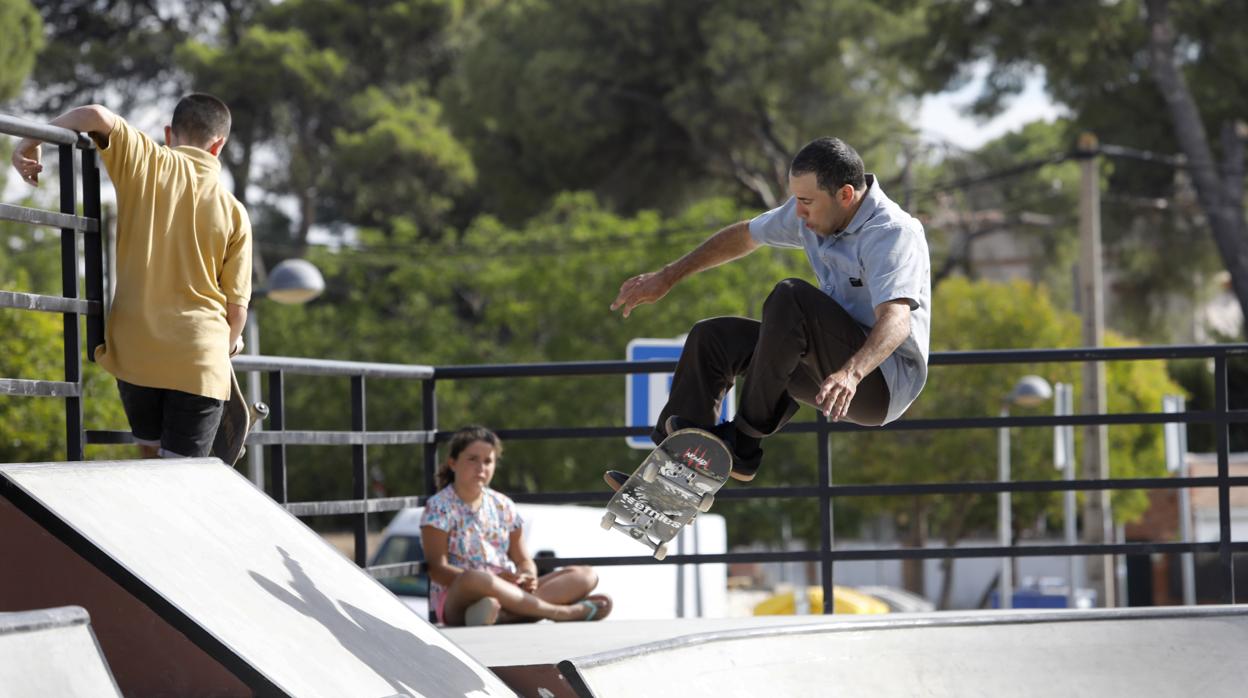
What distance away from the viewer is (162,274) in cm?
482

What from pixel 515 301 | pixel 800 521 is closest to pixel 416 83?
pixel 515 301

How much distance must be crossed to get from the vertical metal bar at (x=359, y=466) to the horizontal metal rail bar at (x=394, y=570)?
0.16m

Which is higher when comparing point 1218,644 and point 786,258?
point 786,258

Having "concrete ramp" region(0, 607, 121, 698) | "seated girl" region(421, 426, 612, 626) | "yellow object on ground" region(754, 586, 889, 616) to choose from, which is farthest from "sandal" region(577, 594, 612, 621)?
"yellow object on ground" region(754, 586, 889, 616)

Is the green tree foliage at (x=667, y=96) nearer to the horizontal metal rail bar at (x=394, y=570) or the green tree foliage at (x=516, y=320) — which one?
the green tree foliage at (x=516, y=320)

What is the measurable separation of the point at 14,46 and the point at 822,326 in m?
25.9

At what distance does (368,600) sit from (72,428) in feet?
3.77

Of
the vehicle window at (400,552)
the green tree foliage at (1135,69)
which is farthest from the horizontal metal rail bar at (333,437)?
the green tree foliage at (1135,69)

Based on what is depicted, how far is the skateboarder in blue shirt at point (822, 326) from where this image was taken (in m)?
4.71

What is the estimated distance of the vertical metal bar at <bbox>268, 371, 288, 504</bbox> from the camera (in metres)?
6.03

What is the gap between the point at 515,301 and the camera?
30328 millimetres

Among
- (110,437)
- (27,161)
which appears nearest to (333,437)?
(110,437)

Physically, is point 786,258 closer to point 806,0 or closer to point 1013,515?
point 806,0

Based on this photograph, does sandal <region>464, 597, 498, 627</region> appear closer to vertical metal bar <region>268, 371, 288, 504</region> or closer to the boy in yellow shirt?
vertical metal bar <region>268, 371, 288, 504</region>
